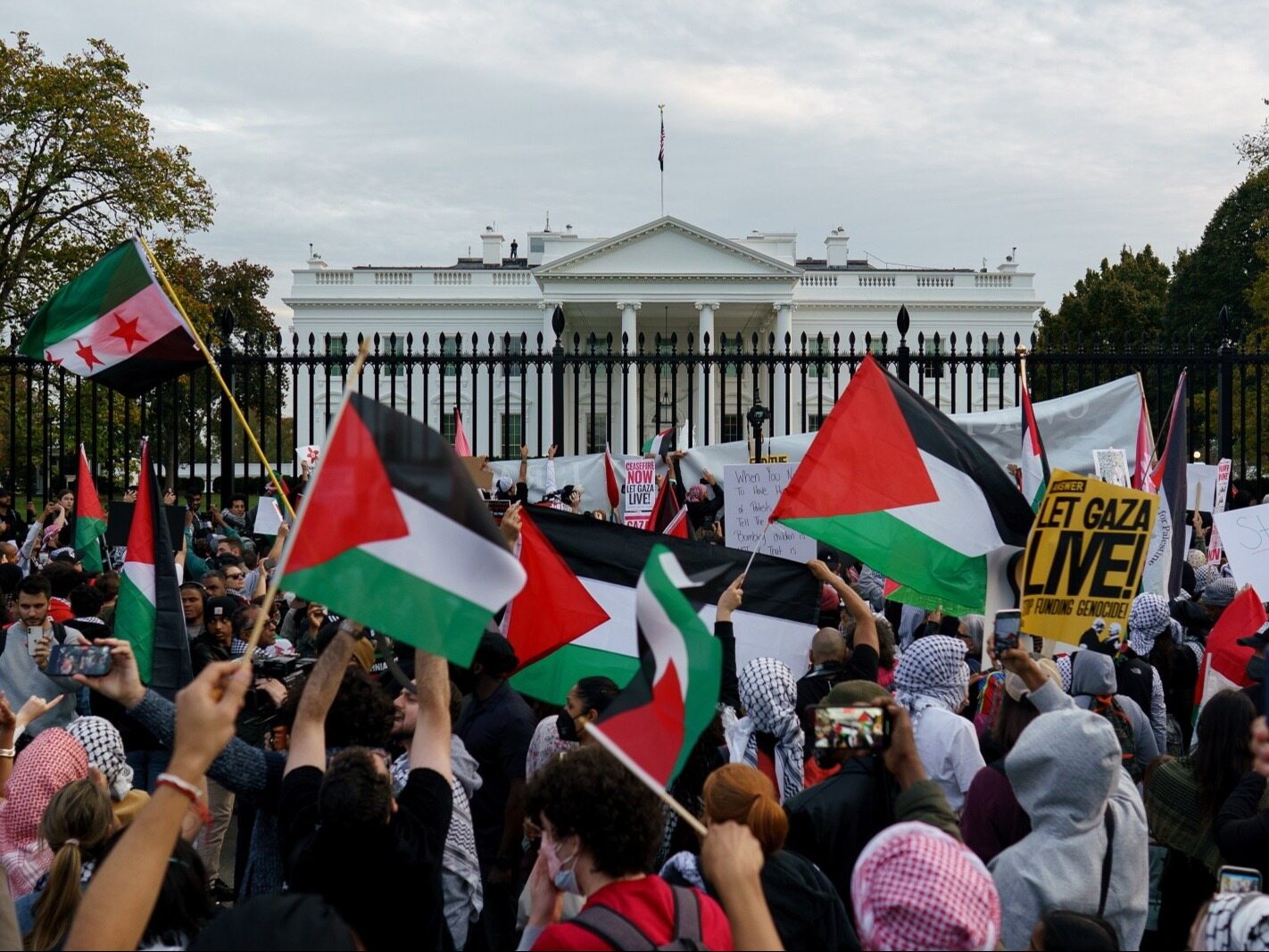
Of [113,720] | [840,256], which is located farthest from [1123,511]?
[840,256]

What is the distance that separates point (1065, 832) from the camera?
3.60 metres

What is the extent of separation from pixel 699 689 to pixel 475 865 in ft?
4.81

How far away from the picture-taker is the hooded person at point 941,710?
4617mm

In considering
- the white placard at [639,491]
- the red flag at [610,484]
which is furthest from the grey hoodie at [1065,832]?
the red flag at [610,484]

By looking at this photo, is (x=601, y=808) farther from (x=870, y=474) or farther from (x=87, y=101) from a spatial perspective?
(x=87, y=101)

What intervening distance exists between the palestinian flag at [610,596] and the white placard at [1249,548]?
95.6 inches

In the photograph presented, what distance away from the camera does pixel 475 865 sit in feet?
13.6

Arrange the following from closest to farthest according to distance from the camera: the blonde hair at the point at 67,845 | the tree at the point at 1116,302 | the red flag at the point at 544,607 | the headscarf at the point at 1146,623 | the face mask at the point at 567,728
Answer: the blonde hair at the point at 67,845 < the face mask at the point at 567,728 < the red flag at the point at 544,607 < the headscarf at the point at 1146,623 < the tree at the point at 1116,302

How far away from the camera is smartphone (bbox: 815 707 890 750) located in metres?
3.14

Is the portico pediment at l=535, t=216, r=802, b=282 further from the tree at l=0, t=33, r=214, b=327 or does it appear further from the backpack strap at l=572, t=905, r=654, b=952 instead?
the backpack strap at l=572, t=905, r=654, b=952

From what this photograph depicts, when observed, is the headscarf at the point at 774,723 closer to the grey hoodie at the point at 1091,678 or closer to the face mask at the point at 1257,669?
the grey hoodie at the point at 1091,678

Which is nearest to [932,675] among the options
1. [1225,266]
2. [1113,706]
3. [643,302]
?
[1113,706]

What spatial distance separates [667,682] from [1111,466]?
8.05m

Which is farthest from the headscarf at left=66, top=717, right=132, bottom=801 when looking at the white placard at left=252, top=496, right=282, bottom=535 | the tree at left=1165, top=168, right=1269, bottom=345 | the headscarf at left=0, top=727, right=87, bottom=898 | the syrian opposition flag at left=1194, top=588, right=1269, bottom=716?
the tree at left=1165, top=168, right=1269, bottom=345
